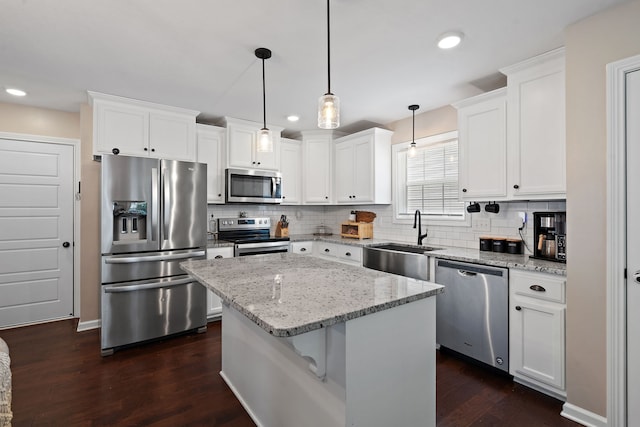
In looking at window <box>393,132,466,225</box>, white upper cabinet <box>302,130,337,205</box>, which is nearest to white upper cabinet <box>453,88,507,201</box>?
window <box>393,132,466,225</box>

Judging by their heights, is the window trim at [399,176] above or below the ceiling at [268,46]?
below

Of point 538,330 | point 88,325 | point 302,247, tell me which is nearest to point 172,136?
point 302,247

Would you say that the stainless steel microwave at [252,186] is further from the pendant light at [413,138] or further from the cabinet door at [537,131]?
the cabinet door at [537,131]

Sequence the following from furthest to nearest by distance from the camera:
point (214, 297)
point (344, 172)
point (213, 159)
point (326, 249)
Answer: point (344, 172)
point (326, 249)
point (213, 159)
point (214, 297)

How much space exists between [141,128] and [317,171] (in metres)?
2.27

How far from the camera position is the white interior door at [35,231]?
3.54 meters

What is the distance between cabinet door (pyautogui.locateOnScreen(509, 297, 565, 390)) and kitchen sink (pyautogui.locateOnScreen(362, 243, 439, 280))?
0.80 metres

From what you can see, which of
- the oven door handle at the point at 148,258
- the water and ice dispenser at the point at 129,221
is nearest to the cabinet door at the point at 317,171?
the oven door handle at the point at 148,258

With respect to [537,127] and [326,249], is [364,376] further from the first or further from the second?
[326,249]

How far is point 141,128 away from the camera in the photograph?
336 centimetres

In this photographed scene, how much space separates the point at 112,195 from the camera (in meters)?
2.93

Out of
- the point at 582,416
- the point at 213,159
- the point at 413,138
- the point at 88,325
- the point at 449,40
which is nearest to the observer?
the point at 582,416

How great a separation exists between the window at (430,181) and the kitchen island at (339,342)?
2132mm

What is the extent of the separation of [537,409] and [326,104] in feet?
7.87
